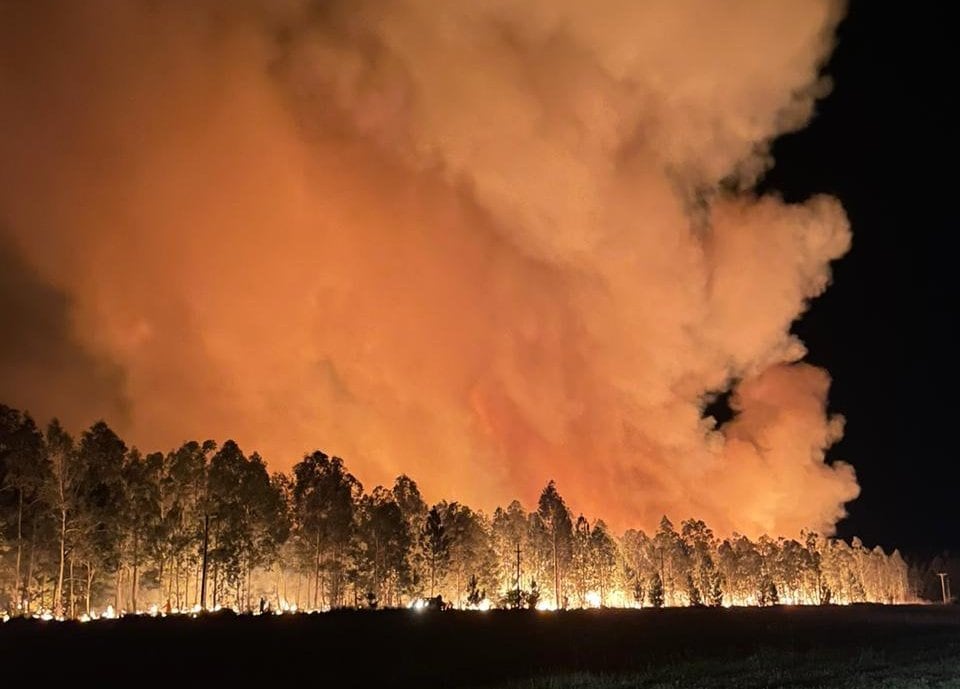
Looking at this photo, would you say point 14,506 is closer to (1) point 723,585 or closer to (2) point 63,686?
(2) point 63,686

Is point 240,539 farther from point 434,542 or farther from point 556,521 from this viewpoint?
point 556,521

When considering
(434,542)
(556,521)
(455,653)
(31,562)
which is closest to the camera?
(455,653)

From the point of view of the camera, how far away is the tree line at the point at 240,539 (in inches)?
2174

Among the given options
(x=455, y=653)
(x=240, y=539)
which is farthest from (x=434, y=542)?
(x=455, y=653)

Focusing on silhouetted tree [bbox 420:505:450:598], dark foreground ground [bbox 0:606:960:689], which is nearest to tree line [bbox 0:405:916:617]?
silhouetted tree [bbox 420:505:450:598]

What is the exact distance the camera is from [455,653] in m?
36.7

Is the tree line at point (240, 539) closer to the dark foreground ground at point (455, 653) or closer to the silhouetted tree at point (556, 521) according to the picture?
the silhouetted tree at point (556, 521)

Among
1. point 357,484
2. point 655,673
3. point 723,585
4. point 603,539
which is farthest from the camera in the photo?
point 723,585

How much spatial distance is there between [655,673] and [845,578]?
6006 inches

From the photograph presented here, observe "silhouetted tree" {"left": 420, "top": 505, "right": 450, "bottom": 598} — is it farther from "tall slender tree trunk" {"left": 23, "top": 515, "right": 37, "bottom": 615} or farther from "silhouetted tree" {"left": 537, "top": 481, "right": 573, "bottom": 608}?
"tall slender tree trunk" {"left": 23, "top": 515, "right": 37, "bottom": 615}

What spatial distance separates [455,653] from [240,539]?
32.3 m

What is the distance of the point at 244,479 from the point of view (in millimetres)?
64500

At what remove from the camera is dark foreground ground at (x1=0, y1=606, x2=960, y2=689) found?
89.3 ft

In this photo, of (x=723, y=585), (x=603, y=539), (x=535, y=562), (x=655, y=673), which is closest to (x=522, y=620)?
(x=655, y=673)
